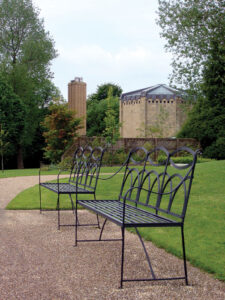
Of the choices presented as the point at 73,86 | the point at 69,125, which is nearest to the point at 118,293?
the point at 69,125

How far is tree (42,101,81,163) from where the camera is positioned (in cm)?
2477

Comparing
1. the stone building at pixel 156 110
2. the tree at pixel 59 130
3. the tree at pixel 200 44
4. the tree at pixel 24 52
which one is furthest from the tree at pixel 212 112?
the tree at pixel 24 52

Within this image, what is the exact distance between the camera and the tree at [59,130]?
24766 millimetres

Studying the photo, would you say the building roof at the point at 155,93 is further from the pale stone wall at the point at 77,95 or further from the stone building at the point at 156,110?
the pale stone wall at the point at 77,95

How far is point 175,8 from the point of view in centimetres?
1952

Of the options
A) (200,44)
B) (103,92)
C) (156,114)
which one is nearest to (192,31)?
(200,44)

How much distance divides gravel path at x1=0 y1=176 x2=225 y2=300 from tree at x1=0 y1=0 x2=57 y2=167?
2984cm

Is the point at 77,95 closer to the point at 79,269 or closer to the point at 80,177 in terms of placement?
the point at 80,177

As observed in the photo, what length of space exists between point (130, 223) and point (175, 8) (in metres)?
17.6

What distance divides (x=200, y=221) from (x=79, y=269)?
3.07 m

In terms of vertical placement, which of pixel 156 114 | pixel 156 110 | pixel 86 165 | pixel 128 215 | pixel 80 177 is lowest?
pixel 128 215

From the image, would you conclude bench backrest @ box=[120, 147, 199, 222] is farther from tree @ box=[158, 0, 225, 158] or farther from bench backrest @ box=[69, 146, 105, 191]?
tree @ box=[158, 0, 225, 158]

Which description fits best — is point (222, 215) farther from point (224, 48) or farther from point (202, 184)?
point (224, 48)

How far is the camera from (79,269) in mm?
4195
